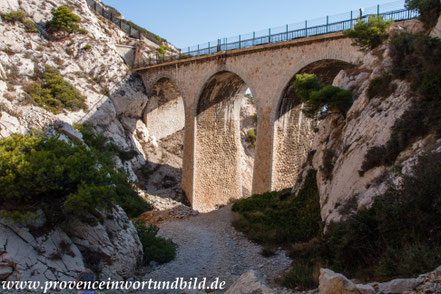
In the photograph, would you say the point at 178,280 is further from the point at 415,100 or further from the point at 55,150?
the point at 415,100

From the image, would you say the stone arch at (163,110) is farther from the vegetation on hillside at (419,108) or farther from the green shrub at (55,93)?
the vegetation on hillside at (419,108)

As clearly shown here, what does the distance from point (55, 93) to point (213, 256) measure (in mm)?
19908

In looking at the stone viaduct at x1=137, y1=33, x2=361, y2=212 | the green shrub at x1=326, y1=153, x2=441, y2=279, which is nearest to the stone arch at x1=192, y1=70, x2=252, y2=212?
the stone viaduct at x1=137, y1=33, x2=361, y2=212

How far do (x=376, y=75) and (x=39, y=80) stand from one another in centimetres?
2310

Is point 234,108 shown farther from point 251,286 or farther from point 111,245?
point 251,286

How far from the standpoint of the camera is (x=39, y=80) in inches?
932

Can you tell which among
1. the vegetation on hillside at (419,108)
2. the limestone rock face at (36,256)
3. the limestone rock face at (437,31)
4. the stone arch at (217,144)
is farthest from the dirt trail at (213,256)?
the stone arch at (217,144)

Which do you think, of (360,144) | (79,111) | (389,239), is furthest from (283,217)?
(79,111)

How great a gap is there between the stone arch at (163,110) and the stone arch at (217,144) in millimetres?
6754

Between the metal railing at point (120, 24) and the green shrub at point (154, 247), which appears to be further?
the metal railing at point (120, 24)

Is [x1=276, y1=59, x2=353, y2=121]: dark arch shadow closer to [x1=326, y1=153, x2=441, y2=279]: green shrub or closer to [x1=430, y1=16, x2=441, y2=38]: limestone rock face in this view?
[x1=430, y1=16, x2=441, y2=38]: limestone rock face

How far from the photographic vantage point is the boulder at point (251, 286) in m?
5.12

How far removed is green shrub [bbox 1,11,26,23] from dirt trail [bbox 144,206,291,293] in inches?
944

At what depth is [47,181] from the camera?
7266mm
